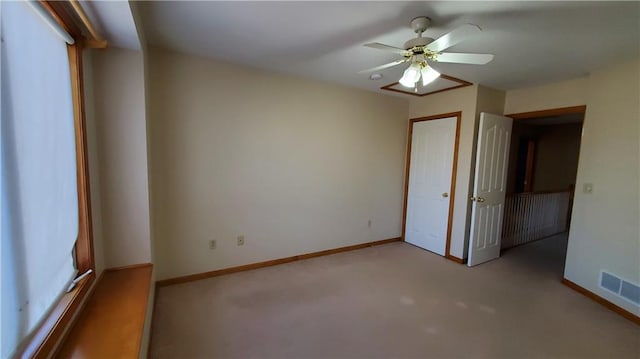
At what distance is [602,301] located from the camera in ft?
8.38

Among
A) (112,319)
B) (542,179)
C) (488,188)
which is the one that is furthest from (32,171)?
(542,179)

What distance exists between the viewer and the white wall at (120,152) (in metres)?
1.89

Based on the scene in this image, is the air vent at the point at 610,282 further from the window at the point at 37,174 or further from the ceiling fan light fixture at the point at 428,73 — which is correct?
the window at the point at 37,174

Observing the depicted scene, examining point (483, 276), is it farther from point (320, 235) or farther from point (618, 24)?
point (618, 24)

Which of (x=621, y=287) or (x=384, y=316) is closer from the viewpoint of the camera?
(x=384, y=316)

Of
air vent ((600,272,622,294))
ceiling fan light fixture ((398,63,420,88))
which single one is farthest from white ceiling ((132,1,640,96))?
air vent ((600,272,622,294))

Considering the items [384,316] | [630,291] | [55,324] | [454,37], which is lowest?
[384,316]

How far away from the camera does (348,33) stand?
2010 millimetres

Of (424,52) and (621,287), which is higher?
(424,52)

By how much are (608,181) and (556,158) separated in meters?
4.34

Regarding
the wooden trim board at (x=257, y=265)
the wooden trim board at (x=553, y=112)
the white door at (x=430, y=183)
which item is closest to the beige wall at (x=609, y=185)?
the wooden trim board at (x=553, y=112)

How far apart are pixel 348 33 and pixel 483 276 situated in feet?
9.89

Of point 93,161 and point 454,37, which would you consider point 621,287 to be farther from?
point 93,161

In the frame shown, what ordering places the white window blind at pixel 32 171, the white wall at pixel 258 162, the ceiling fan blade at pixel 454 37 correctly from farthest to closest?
the white wall at pixel 258 162
the ceiling fan blade at pixel 454 37
the white window blind at pixel 32 171
